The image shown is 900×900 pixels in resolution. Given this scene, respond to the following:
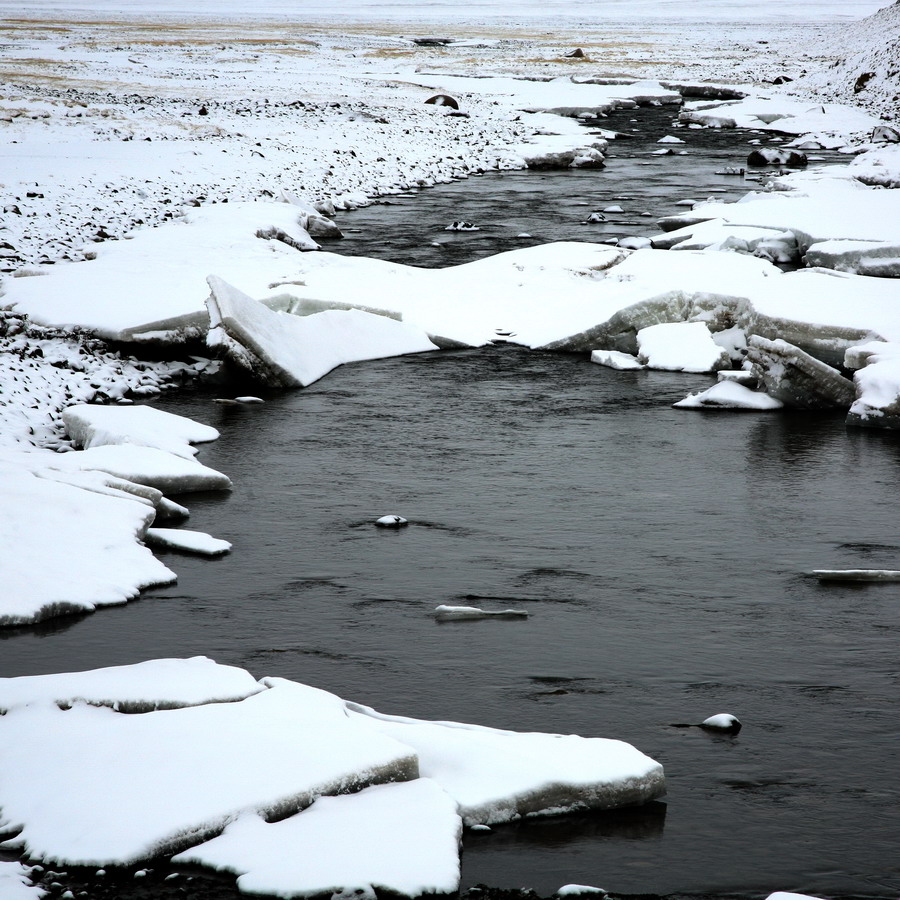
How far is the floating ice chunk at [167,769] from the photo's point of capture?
4.38 m

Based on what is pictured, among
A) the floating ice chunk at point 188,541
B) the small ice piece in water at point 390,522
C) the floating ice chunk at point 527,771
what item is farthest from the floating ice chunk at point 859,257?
the floating ice chunk at point 527,771

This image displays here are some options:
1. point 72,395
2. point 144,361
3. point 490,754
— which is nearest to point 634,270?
point 144,361

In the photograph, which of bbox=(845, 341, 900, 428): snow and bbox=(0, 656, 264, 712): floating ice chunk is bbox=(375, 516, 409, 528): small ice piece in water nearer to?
bbox=(0, 656, 264, 712): floating ice chunk

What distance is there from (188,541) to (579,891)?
13.7ft

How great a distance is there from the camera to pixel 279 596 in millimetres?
6918

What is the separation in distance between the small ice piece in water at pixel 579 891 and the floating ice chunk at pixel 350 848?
38 centimetres

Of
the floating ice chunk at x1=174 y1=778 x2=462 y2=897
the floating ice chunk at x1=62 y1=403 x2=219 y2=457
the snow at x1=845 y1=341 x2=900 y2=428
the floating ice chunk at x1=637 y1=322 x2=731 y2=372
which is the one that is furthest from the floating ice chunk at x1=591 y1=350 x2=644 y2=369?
the floating ice chunk at x1=174 y1=778 x2=462 y2=897

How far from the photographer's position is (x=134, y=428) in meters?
9.64

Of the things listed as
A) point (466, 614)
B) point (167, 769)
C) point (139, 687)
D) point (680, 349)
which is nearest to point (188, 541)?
point (466, 614)

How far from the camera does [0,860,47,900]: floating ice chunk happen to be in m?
4.04

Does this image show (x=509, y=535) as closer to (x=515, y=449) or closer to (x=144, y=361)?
(x=515, y=449)

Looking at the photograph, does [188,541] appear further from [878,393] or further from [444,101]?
[444,101]

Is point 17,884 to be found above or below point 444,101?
below

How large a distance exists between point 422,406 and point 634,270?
15.8ft
